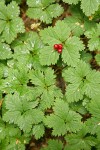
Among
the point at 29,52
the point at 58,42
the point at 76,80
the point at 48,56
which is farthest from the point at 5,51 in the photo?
the point at 76,80

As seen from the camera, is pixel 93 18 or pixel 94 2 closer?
pixel 94 2

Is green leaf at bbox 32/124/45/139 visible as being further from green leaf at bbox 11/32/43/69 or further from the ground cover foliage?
green leaf at bbox 11/32/43/69

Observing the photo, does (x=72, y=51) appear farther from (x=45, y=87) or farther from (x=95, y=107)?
(x=95, y=107)

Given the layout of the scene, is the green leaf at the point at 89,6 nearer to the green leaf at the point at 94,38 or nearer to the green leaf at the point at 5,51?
the green leaf at the point at 94,38

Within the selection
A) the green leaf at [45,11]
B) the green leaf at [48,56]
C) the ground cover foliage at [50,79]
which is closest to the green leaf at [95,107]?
the ground cover foliage at [50,79]

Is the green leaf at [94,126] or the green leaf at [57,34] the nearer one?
the green leaf at [94,126]

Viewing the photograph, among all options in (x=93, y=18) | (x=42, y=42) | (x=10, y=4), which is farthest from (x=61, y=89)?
(x=10, y=4)

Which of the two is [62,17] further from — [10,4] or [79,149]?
[79,149]
